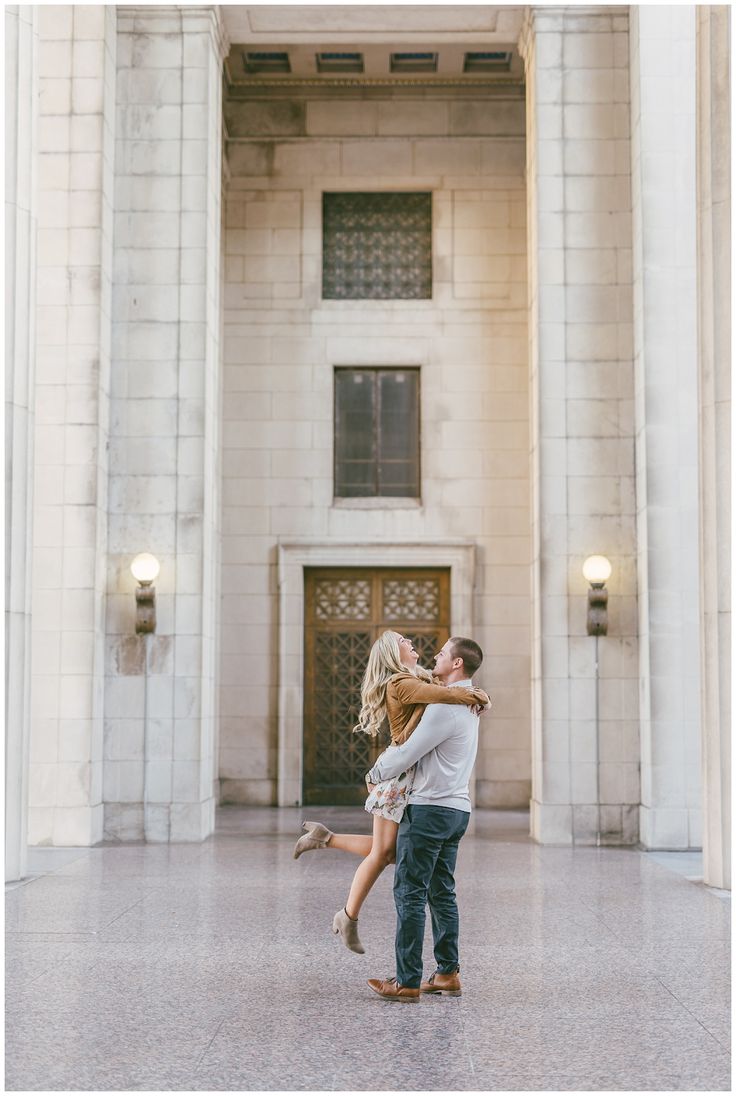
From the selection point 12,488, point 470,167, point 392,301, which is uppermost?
point 470,167

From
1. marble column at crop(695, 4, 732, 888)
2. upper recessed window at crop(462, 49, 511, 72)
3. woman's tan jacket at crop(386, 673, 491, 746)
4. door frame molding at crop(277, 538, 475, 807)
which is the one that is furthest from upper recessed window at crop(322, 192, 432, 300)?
woman's tan jacket at crop(386, 673, 491, 746)

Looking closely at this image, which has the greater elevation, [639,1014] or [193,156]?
[193,156]

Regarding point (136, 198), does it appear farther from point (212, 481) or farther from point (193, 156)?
point (212, 481)

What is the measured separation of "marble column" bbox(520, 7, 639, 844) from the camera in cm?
1359

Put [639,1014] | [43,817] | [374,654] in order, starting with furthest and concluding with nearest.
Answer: [43,817] → [374,654] → [639,1014]

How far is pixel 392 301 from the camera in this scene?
18109mm

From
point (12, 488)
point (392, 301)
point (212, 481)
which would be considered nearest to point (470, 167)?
point (392, 301)

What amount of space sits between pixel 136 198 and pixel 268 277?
4084mm

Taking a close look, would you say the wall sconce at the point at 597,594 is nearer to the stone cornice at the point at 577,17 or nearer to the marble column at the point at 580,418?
the marble column at the point at 580,418

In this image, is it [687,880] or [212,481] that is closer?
[687,880]

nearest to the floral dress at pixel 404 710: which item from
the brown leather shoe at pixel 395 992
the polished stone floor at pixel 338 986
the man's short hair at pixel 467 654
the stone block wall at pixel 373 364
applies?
the man's short hair at pixel 467 654

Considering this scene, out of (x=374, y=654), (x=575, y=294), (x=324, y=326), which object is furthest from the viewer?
(x=324, y=326)

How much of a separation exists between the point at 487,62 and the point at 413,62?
1.04 m

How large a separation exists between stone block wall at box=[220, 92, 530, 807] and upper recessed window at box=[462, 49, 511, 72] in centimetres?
48
